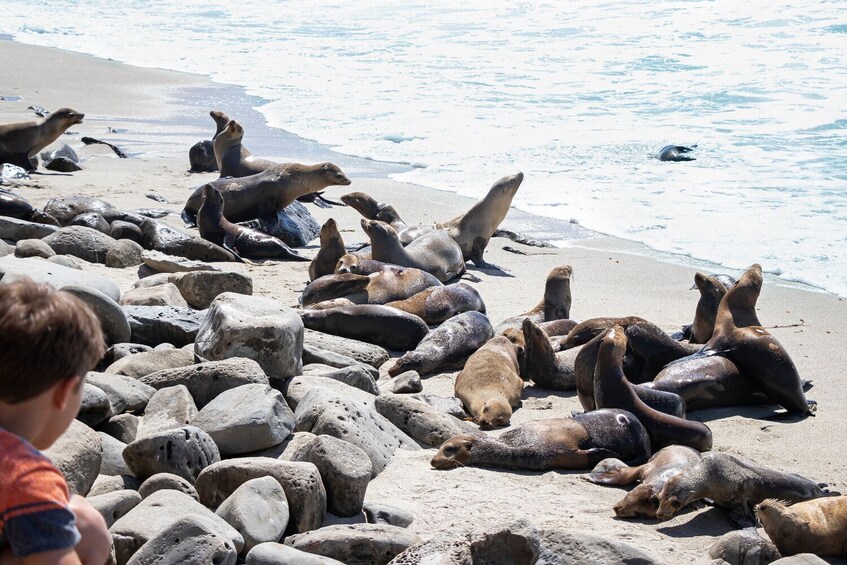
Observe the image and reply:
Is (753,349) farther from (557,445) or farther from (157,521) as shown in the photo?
(157,521)

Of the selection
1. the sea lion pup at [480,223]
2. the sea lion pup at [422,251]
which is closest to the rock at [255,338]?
the sea lion pup at [422,251]

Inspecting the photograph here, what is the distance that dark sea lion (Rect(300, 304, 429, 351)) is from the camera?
6.54 metres

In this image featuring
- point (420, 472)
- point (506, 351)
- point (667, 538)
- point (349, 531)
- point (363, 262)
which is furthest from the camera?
point (363, 262)

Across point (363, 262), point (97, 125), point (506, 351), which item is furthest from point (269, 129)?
point (506, 351)

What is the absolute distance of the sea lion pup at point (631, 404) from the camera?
16.3ft

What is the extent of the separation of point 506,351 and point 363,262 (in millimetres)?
2059

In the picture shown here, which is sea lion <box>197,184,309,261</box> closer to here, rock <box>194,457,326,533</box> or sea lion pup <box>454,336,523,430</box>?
sea lion pup <box>454,336,523,430</box>

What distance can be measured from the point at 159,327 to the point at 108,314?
370 millimetres

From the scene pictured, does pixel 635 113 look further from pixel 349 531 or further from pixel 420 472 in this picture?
pixel 349 531

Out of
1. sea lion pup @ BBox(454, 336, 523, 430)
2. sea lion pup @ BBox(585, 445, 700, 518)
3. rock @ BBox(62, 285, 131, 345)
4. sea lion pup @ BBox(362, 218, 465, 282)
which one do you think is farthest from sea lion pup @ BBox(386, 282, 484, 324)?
sea lion pup @ BBox(585, 445, 700, 518)

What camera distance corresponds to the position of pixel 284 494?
11.2 feet

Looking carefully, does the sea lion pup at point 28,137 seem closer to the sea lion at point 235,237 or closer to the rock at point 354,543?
the sea lion at point 235,237

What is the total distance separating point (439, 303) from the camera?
716 centimetres

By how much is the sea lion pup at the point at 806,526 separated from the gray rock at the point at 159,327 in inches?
121
